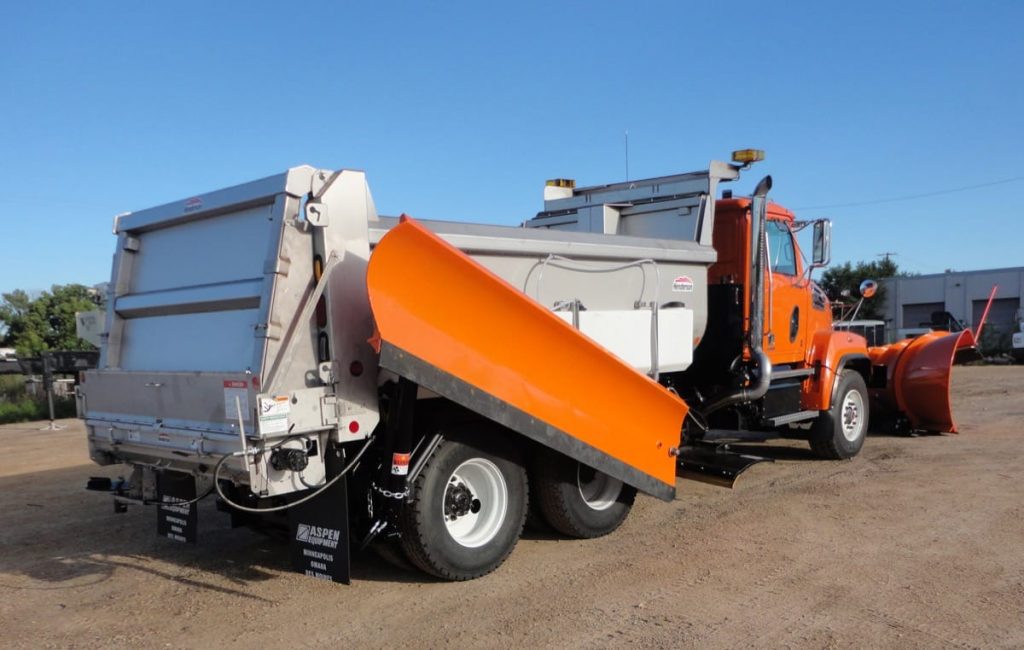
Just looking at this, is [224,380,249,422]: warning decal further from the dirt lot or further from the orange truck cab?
the orange truck cab

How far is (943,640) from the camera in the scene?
4078 mm

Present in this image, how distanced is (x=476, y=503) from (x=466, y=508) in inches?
5.1

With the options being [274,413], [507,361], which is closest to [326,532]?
[274,413]

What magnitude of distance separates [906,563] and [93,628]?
515 cm

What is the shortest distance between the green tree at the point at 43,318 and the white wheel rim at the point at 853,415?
36.5m

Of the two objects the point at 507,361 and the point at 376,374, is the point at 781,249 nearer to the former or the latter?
the point at 507,361

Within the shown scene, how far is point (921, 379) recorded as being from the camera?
1102cm

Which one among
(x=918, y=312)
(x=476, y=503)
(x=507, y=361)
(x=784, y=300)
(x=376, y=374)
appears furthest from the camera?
(x=918, y=312)

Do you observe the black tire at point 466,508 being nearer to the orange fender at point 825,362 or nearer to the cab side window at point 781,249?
the cab side window at point 781,249

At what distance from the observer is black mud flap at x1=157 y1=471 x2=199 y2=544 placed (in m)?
5.16

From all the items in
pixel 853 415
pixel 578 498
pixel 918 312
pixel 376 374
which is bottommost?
pixel 578 498

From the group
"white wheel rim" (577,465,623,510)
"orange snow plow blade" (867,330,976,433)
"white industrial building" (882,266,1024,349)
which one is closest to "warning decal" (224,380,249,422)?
"white wheel rim" (577,465,623,510)

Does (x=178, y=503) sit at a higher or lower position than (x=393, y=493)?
lower

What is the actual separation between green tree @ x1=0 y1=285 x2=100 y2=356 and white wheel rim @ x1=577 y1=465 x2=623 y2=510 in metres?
37.1
